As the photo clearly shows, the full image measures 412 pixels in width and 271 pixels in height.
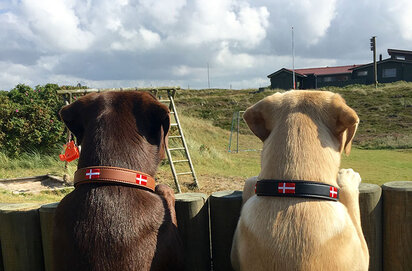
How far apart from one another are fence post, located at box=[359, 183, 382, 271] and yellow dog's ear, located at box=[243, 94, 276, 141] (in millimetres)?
839

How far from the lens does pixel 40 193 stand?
844 cm

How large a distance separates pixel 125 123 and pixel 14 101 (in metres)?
11.9

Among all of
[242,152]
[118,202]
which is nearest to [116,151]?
[118,202]

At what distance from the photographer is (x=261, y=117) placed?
7.72 ft

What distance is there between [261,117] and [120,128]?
93cm

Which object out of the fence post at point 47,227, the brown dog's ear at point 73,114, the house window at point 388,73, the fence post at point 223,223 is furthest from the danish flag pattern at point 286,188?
the house window at point 388,73

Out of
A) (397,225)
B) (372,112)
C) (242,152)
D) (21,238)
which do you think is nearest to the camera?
(397,225)

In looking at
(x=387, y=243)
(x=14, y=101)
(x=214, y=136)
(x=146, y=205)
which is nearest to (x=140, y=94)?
(x=146, y=205)

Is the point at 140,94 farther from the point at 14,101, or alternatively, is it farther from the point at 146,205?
the point at 14,101

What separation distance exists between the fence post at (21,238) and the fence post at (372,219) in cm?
250

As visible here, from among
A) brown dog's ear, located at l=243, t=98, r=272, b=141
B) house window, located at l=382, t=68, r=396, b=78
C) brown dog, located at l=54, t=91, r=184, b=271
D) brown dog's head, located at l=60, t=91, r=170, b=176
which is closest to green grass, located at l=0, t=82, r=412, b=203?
brown dog's head, located at l=60, t=91, r=170, b=176

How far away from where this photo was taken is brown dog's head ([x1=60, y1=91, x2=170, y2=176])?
2209 mm

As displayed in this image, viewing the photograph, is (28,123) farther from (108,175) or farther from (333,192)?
(333,192)

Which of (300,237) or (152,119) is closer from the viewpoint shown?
(300,237)
